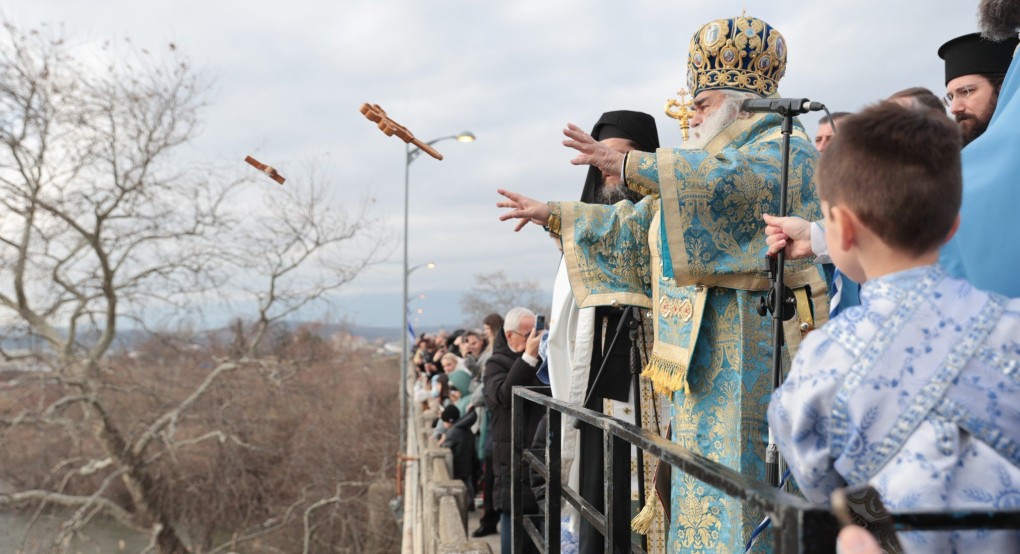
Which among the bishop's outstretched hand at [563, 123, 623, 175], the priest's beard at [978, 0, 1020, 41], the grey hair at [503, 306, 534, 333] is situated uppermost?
the priest's beard at [978, 0, 1020, 41]

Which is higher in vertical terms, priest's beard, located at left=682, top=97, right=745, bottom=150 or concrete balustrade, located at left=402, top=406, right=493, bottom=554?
priest's beard, located at left=682, top=97, right=745, bottom=150

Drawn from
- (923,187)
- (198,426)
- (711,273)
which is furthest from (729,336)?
(198,426)

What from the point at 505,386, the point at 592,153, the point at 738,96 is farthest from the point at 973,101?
the point at 505,386

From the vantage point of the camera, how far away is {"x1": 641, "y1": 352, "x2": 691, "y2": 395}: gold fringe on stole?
3203mm

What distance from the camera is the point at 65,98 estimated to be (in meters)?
17.6

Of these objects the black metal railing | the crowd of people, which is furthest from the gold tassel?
the black metal railing

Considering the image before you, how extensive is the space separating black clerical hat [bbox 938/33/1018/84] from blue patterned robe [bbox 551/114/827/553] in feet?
1.78

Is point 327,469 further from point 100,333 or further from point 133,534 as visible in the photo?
point 100,333

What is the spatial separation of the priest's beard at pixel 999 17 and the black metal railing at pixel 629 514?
48.4 inches

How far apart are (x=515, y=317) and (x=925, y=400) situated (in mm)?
5378

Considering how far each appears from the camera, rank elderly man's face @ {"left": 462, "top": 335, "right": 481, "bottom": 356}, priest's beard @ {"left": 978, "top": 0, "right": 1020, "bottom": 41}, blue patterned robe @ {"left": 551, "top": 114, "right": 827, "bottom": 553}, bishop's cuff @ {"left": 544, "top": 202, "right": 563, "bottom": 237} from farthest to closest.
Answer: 1. elderly man's face @ {"left": 462, "top": 335, "right": 481, "bottom": 356}
2. bishop's cuff @ {"left": 544, "top": 202, "right": 563, "bottom": 237}
3. blue patterned robe @ {"left": 551, "top": 114, "right": 827, "bottom": 553}
4. priest's beard @ {"left": 978, "top": 0, "right": 1020, "bottom": 41}

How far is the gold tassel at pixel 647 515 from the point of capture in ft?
11.8

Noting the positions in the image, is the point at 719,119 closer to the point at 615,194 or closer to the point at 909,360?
the point at 615,194

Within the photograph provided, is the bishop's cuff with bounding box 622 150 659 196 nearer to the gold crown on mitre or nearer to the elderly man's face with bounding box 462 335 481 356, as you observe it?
the gold crown on mitre
